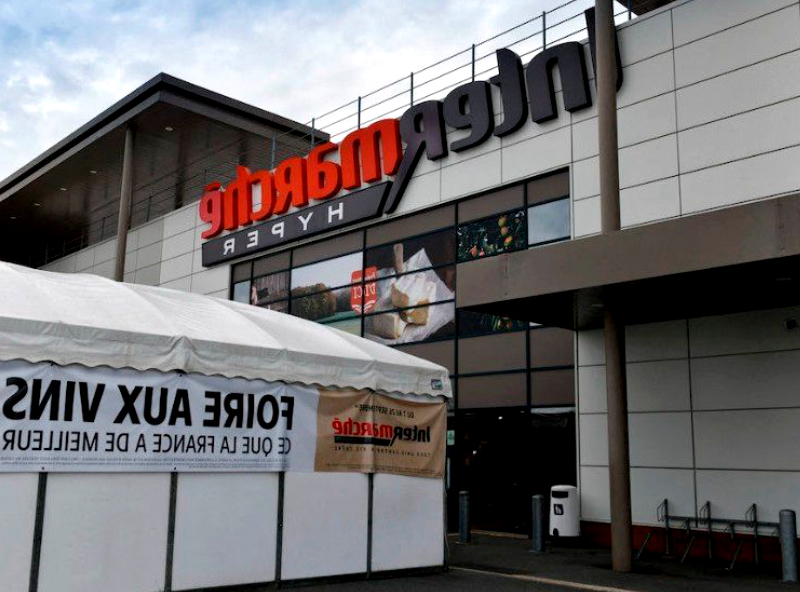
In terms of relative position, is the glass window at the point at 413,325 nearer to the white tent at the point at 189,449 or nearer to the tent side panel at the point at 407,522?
the white tent at the point at 189,449

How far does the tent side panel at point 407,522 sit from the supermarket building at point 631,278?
3116mm

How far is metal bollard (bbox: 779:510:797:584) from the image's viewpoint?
11508mm

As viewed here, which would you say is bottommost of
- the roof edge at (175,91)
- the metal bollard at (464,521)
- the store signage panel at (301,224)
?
the metal bollard at (464,521)

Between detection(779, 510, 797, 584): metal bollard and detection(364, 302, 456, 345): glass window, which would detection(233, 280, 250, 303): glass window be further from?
detection(779, 510, 797, 584): metal bollard

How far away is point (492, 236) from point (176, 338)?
933 cm

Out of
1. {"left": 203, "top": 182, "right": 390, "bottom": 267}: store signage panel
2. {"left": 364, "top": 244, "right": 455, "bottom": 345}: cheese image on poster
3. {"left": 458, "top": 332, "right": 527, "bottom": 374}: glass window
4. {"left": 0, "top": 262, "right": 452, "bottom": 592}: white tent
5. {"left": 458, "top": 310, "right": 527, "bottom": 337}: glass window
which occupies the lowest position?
{"left": 0, "top": 262, "right": 452, "bottom": 592}: white tent

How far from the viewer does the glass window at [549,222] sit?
53.4 ft

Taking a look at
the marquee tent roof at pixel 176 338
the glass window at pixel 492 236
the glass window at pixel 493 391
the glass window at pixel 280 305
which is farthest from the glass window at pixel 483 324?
the glass window at pixel 280 305

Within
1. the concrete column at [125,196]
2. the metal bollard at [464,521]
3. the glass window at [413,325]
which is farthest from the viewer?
the concrete column at [125,196]

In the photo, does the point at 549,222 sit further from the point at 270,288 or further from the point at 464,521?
Result: the point at 270,288

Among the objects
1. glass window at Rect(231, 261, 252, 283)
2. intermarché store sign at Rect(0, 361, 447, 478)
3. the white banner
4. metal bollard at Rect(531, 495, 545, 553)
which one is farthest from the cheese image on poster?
the white banner

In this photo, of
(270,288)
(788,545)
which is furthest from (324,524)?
(270,288)

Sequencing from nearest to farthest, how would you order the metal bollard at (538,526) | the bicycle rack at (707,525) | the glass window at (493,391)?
the bicycle rack at (707,525) < the metal bollard at (538,526) < the glass window at (493,391)

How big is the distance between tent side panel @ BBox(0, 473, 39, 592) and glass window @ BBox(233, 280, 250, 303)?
15.7m
